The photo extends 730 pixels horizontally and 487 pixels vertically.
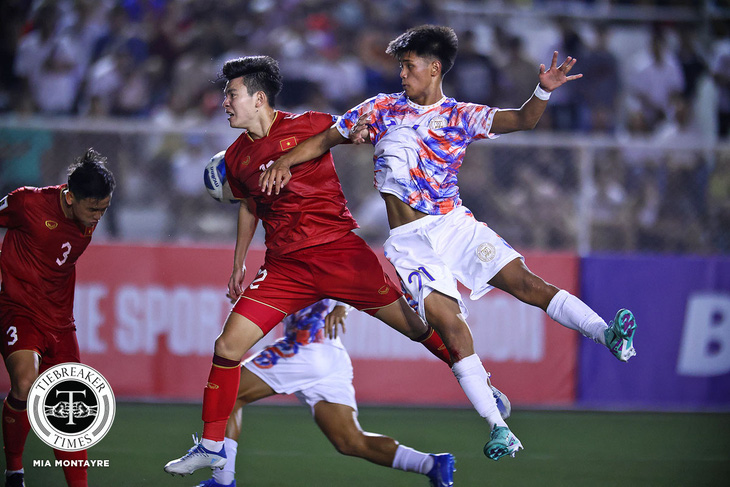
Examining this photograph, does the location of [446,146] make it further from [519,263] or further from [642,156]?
[642,156]

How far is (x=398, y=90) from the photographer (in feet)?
37.5

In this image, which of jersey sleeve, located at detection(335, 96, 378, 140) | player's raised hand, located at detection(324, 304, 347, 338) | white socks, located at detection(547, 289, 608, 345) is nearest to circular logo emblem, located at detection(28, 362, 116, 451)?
player's raised hand, located at detection(324, 304, 347, 338)

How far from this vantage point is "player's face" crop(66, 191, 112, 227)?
5.40 meters

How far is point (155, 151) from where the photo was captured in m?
9.51

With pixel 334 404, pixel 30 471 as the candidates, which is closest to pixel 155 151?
pixel 30 471

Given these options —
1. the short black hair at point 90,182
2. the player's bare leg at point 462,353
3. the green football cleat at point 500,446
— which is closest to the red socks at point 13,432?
the short black hair at point 90,182

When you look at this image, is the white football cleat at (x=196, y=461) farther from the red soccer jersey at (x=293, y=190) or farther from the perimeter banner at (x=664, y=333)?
the perimeter banner at (x=664, y=333)

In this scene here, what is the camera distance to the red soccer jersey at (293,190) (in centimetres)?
548

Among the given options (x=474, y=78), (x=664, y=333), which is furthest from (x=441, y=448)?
(x=474, y=78)

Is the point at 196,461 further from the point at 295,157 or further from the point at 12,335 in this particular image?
the point at 295,157

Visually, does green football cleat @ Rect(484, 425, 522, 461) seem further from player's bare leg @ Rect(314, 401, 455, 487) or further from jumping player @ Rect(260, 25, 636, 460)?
player's bare leg @ Rect(314, 401, 455, 487)

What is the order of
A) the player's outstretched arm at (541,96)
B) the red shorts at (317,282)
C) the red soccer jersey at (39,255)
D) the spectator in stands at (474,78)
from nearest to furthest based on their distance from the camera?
1. the player's outstretched arm at (541,96)
2. the red shorts at (317,282)
3. the red soccer jersey at (39,255)
4. the spectator in stands at (474,78)

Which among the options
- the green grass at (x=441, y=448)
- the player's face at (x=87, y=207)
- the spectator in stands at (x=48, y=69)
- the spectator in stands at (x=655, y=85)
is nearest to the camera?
the player's face at (x=87, y=207)

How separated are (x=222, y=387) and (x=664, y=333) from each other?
5.70m
